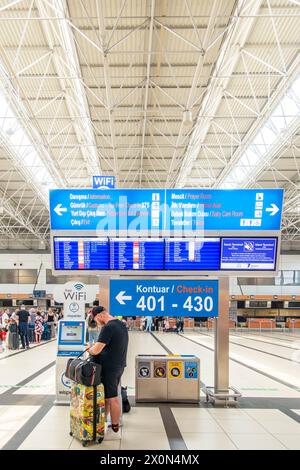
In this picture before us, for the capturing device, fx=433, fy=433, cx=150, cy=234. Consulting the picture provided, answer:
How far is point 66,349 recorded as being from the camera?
772 cm

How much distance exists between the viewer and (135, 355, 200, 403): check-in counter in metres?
7.39

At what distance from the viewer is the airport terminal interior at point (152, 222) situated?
20.3 ft

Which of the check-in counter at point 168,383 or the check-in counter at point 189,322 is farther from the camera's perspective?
the check-in counter at point 189,322

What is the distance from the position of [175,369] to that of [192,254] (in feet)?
6.55

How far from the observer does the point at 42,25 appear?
1123cm

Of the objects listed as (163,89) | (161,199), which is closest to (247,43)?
(163,89)

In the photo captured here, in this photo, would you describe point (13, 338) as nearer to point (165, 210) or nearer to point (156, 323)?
point (165, 210)

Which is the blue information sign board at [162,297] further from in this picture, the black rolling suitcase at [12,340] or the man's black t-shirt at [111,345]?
the black rolling suitcase at [12,340]

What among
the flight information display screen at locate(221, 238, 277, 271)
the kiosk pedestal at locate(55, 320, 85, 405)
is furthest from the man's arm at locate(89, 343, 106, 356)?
the flight information display screen at locate(221, 238, 277, 271)

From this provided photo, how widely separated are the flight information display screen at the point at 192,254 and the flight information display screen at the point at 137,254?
15 centimetres

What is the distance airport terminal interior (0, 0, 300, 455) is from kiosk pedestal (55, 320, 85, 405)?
24mm

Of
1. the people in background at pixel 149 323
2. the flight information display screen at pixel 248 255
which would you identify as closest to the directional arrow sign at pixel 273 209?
the flight information display screen at pixel 248 255

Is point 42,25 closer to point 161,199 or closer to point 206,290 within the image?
point 161,199

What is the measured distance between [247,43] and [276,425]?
32.7ft
